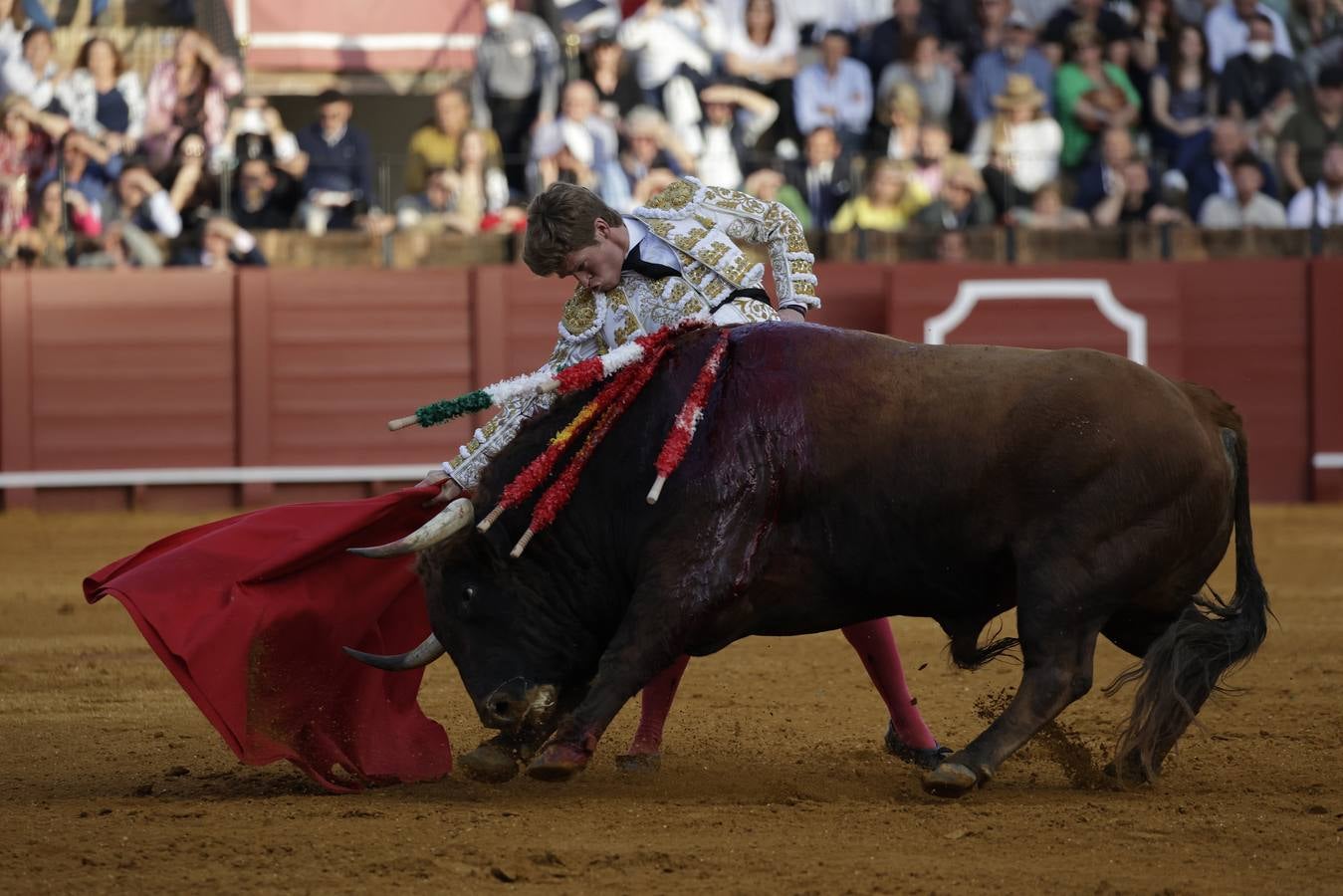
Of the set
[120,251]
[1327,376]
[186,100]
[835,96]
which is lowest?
[1327,376]

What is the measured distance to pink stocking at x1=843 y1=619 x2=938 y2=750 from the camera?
12.8ft

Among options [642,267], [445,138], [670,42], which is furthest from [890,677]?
[670,42]

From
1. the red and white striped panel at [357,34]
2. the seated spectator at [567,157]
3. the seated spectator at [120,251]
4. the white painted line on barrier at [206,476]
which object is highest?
the red and white striped panel at [357,34]

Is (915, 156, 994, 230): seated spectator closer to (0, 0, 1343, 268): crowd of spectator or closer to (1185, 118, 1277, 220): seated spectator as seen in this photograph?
(0, 0, 1343, 268): crowd of spectator

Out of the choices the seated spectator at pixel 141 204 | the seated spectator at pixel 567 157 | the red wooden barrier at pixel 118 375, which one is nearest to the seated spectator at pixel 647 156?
the seated spectator at pixel 567 157

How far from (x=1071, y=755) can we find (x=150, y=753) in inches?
78.4

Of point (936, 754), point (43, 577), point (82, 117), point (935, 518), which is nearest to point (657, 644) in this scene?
point (935, 518)

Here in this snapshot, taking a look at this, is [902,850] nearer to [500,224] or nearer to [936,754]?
[936,754]

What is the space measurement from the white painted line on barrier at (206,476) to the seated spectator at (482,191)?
136 centimetres

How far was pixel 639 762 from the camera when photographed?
387 cm

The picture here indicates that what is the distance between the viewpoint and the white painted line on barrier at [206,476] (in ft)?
32.1

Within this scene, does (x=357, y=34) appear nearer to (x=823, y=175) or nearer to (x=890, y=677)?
(x=823, y=175)

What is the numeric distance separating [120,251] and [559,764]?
23.5 feet

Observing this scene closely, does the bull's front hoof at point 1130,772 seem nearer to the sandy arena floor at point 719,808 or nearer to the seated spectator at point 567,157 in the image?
the sandy arena floor at point 719,808
